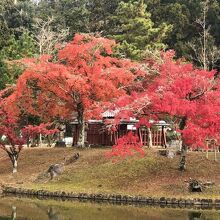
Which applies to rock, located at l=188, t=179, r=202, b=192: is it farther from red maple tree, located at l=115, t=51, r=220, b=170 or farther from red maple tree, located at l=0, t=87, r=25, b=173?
red maple tree, located at l=0, t=87, r=25, b=173

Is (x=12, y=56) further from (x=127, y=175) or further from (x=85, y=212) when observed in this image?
(x=85, y=212)

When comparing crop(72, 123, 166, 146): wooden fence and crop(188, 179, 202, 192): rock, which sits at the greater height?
crop(72, 123, 166, 146): wooden fence

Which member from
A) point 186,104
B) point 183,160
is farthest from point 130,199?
point 186,104

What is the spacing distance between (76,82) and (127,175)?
782 cm

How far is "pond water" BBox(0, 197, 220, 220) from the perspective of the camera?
22.8m

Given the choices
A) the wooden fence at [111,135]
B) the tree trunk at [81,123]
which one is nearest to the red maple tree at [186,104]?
the tree trunk at [81,123]

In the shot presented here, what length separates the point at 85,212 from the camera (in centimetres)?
2417

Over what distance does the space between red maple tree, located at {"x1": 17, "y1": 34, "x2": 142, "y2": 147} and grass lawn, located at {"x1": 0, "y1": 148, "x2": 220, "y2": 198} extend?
3816 millimetres

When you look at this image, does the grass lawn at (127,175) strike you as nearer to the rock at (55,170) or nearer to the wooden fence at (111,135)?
the rock at (55,170)

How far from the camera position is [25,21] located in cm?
7125

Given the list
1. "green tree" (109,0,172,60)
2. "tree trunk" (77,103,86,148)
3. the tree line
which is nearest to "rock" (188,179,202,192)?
"tree trunk" (77,103,86,148)

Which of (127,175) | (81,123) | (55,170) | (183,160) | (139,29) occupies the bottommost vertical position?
(127,175)

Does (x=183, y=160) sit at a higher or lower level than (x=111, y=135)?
lower

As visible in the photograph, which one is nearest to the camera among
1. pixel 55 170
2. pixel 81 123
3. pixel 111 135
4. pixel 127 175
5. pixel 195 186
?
pixel 195 186
